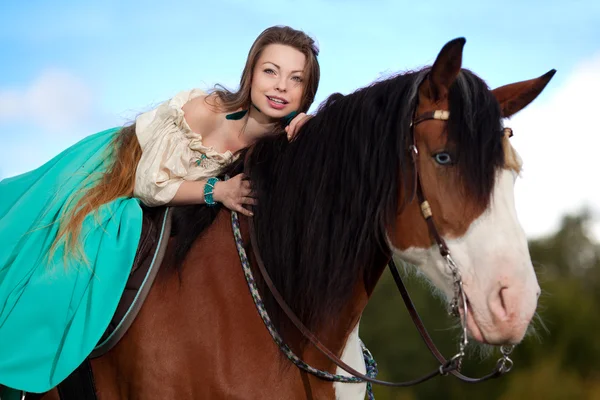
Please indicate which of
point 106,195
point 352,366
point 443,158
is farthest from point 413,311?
point 106,195

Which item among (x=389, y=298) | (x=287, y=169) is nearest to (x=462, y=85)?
(x=287, y=169)

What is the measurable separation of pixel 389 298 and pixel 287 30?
1206 inches

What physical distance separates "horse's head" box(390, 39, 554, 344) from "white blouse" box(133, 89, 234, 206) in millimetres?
1057

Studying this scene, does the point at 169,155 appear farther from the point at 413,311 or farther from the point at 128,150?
the point at 413,311

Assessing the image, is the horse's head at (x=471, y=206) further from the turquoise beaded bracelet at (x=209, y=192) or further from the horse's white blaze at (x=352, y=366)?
the turquoise beaded bracelet at (x=209, y=192)

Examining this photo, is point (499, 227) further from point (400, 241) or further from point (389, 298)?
point (389, 298)

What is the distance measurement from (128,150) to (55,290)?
0.83 metres

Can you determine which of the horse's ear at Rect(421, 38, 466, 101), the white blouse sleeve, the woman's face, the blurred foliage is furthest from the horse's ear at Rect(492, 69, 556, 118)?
the blurred foliage

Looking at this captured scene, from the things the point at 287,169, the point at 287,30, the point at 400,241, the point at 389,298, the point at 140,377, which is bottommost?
the point at 389,298

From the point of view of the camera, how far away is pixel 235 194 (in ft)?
9.94

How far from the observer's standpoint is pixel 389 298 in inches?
1312

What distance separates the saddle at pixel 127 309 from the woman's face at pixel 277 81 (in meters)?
0.84

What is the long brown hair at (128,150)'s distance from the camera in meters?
3.02

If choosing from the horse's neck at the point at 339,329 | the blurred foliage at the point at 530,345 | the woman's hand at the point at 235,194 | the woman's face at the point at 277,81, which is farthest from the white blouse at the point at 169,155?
the blurred foliage at the point at 530,345
